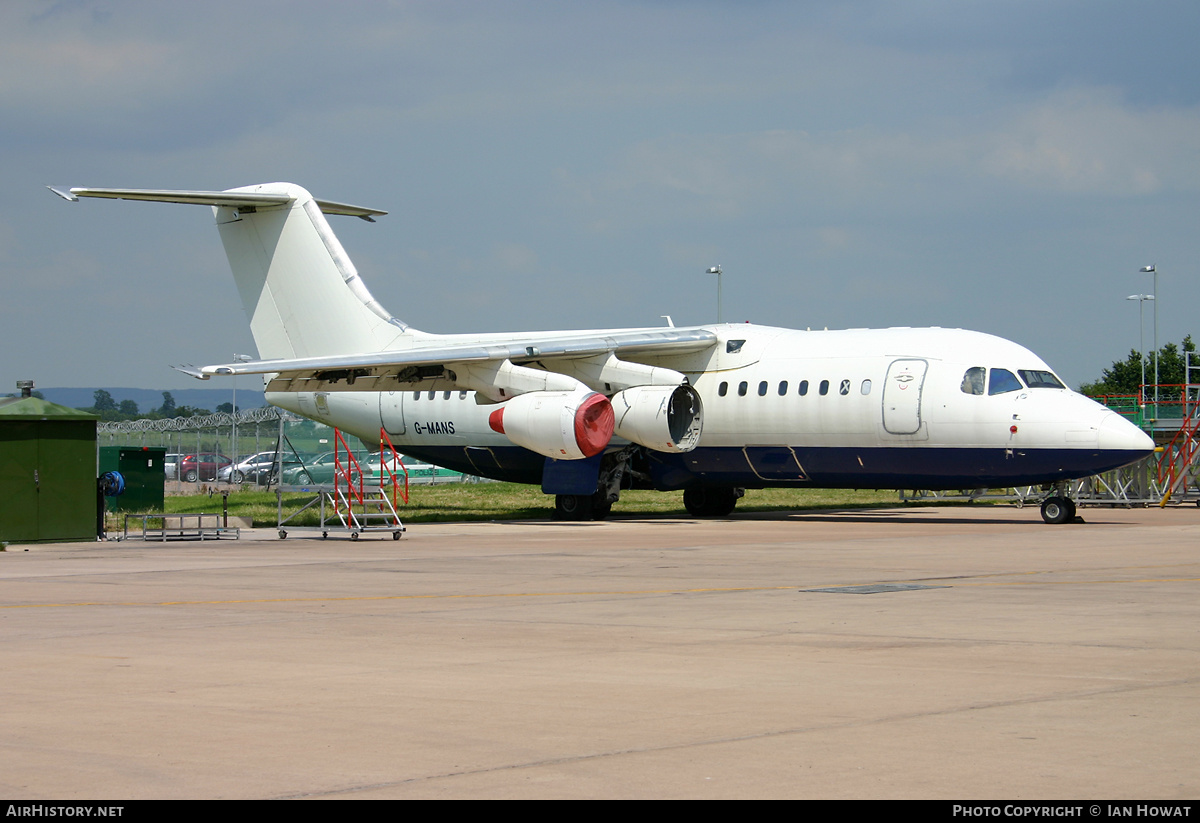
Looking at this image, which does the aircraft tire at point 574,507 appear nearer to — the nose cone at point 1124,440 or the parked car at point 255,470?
the nose cone at point 1124,440

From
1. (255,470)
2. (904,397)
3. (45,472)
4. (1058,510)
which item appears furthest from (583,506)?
(255,470)

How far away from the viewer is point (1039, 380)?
2666 centimetres

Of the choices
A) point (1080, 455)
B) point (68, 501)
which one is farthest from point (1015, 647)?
point (68, 501)

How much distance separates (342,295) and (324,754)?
28.4 meters

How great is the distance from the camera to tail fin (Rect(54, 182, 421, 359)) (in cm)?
3366

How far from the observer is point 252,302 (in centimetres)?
3466

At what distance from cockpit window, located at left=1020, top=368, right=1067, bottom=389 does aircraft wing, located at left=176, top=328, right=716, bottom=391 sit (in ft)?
22.7

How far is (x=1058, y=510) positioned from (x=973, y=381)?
3160 millimetres

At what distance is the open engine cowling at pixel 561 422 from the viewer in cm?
2819

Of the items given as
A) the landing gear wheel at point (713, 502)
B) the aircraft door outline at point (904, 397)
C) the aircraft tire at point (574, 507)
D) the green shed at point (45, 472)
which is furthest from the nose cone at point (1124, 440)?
the green shed at point (45, 472)

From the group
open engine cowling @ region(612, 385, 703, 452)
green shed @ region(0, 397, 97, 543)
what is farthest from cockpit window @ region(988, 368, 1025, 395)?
green shed @ region(0, 397, 97, 543)

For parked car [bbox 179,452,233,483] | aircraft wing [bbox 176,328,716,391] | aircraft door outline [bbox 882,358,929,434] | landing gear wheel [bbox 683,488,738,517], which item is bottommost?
parked car [bbox 179,452,233,483]

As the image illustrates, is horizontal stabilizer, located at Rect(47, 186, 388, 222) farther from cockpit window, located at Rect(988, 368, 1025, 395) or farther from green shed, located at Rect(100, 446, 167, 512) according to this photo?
cockpit window, located at Rect(988, 368, 1025, 395)

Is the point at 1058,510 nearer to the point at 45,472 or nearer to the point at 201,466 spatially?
the point at 45,472
